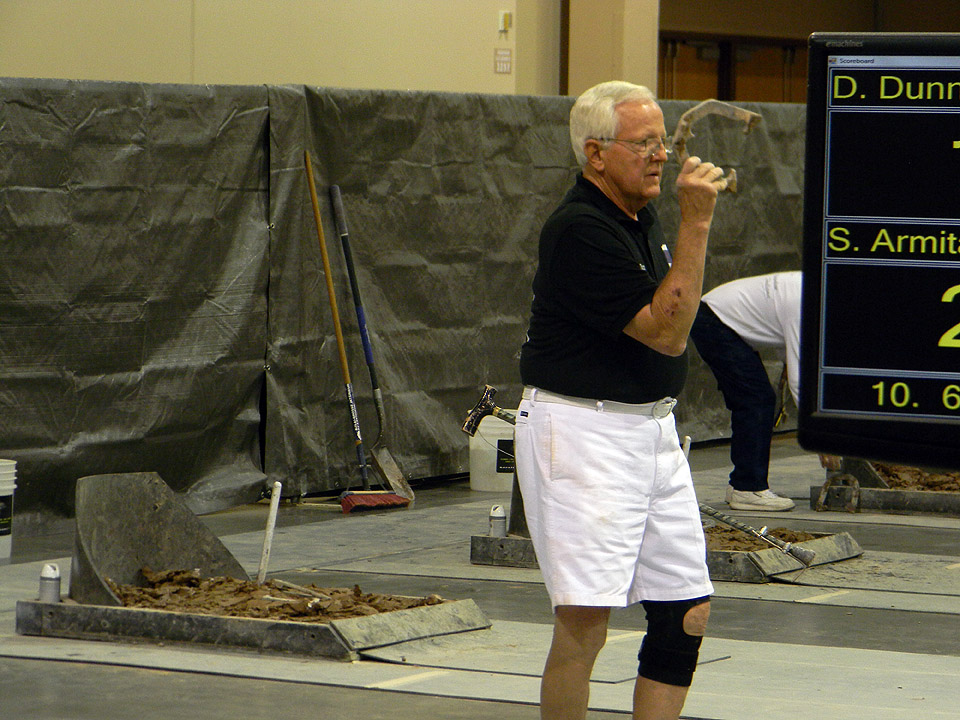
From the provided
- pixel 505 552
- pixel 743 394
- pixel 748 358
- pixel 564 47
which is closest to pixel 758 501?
pixel 743 394

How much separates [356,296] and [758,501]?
2.75 m

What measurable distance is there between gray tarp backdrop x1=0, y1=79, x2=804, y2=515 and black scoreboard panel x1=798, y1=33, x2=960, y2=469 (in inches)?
278

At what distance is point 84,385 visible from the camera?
357 inches

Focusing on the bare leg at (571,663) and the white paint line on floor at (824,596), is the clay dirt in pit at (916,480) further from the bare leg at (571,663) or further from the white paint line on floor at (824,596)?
the bare leg at (571,663)

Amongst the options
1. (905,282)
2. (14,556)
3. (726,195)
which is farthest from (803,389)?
(726,195)

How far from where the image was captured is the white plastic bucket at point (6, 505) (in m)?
8.08

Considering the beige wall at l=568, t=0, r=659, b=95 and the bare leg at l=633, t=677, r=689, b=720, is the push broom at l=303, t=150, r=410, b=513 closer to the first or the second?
the bare leg at l=633, t=677, r=689, b=720

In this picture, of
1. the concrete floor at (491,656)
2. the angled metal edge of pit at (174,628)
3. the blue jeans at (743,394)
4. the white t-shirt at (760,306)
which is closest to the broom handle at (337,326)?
the concrete floor at (491,656)

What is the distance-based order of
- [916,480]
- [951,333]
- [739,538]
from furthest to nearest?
[916,480]
[739,538]
[951,333]

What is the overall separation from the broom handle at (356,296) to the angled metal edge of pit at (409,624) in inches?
159

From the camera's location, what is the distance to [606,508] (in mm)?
4195

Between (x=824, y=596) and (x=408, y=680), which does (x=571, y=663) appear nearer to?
(x=408, y=680)

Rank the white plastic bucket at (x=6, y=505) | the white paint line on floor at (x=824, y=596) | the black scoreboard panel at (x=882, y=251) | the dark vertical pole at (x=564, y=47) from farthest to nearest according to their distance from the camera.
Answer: the dark vertical pole at (x=564, y=47)
the white plastic bucket at (x=6, y=505)
the white paint line on floor at (x=824, y=596)
the black scoreboard panel at (x=882, y=251)

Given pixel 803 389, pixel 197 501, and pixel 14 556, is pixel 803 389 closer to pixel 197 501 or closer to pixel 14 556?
pixel 14 556
